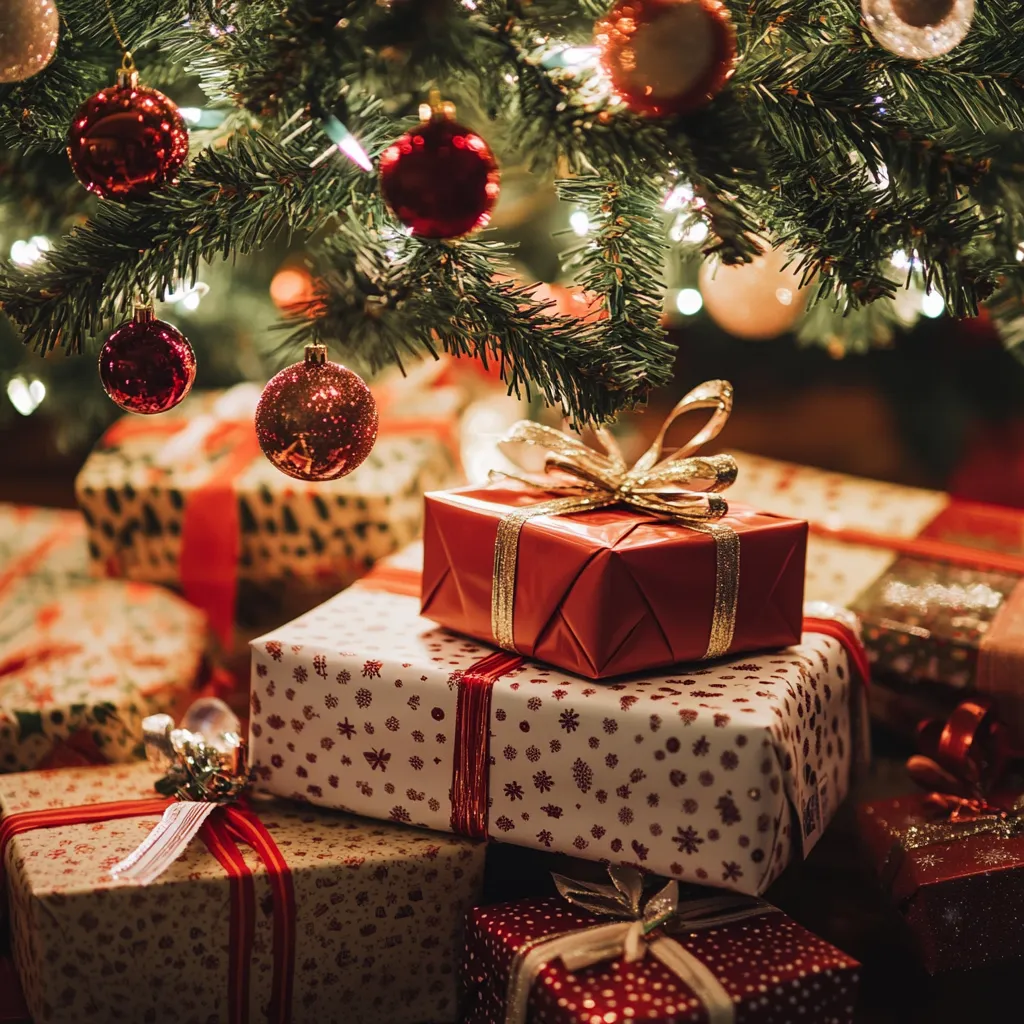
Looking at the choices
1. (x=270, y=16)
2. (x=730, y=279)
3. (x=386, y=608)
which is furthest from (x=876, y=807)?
(x=270, y=16)

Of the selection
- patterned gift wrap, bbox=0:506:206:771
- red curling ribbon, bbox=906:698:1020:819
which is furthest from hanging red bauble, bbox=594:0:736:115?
patterned gift wrap, bbox=0:506:206:771

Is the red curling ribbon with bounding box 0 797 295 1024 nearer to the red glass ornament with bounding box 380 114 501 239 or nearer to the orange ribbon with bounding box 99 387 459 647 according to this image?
the orange ribbon with bounding box 99 387 459 647

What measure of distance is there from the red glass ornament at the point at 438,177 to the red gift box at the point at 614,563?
296mm

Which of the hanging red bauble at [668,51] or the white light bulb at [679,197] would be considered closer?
the hanging red bauble at [668,51]

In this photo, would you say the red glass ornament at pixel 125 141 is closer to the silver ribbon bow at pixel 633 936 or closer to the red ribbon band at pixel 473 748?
the red ribbon band at pixel 473 748

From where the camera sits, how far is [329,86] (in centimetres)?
68

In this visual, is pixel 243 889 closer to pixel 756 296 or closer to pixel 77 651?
pixel 77 651

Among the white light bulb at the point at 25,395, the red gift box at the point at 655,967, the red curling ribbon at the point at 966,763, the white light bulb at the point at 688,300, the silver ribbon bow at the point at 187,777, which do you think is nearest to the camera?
the red gift box at the point at 655,967

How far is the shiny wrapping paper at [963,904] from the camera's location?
34.6 inches

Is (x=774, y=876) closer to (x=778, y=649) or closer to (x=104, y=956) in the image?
(x=778, y=649)

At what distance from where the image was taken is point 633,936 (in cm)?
79

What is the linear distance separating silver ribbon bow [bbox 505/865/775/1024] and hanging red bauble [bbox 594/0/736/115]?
1.84ft

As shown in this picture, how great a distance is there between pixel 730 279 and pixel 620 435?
1.04ft

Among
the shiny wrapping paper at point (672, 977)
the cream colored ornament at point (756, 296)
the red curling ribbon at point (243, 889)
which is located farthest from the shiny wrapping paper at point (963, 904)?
the cream colored ornament at point (756, 296)
